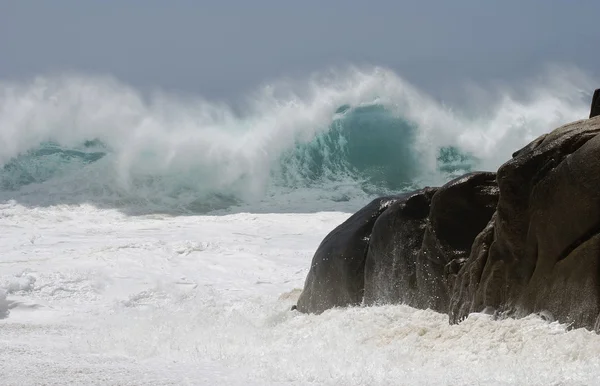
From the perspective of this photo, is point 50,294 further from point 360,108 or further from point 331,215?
point 360,108

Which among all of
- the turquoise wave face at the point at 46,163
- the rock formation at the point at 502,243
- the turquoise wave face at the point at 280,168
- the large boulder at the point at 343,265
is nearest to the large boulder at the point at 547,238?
the rock formation at the point at 502,243

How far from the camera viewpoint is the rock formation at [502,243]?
464 centimetres

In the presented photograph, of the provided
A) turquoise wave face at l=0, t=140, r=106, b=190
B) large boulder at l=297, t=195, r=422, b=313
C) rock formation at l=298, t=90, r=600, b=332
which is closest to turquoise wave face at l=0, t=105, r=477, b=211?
turquoise wave face at l=0, t=140, r=106, b=190

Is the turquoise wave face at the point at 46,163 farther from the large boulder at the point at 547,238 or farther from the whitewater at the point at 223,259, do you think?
the large boulder at the point at 547,238

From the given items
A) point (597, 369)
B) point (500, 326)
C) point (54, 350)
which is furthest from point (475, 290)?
point (54, 350)

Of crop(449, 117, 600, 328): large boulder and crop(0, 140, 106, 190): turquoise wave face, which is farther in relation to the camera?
crop(0, 140, 106, 190): turquoise wave face

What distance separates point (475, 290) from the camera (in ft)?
19.0

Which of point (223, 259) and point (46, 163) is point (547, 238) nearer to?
point (223, 259)

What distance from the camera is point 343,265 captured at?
27.1 feet

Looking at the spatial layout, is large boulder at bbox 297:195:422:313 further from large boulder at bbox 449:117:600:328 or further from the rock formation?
large boulder at bbox 449:117:600:328

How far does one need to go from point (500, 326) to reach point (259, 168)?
18.3 m

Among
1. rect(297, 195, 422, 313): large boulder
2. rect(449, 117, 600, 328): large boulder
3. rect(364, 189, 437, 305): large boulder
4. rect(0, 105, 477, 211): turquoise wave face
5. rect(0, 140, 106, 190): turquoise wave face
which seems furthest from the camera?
rect(0, 140, 106, 190): turquoise wave face

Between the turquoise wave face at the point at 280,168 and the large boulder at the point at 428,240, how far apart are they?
41.9 feet

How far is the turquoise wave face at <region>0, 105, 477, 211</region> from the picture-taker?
69.2 ft
